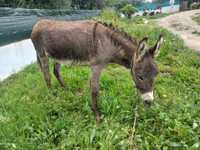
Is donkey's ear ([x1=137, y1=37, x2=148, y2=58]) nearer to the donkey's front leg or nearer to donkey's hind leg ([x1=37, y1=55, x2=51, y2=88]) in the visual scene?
the donkey's front leg

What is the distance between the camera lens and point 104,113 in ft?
15.0

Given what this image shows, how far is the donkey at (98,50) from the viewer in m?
4.28

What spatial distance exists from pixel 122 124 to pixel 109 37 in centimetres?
126

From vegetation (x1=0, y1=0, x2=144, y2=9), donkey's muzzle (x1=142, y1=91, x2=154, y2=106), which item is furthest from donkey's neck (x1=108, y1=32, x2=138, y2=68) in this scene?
vegetation (x1=0, y1=0, x2=144, y2=9)

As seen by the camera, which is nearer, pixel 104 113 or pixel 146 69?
pixel 146 69

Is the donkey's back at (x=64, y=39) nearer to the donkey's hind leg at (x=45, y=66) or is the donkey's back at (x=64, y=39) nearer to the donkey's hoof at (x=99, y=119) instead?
the donkey's hind leg at (x=45, y=66)

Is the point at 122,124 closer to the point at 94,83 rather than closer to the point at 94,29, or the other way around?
the point at 94,83

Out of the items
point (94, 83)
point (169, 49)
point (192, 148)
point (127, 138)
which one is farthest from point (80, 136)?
point (169, 49)

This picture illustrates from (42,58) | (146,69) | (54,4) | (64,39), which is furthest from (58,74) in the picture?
(54,4)

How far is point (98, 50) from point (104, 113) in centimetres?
88

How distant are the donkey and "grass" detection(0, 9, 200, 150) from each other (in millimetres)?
306

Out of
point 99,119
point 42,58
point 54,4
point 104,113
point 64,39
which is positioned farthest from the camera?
point 54,4

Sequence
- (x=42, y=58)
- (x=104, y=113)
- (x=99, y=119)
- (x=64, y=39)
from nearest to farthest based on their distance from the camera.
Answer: (x=99, y=119) → (x=104, y=113) → (x=64, y=39) → (x=42, y=58)

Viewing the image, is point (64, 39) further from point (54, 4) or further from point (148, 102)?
point (54, 4)
